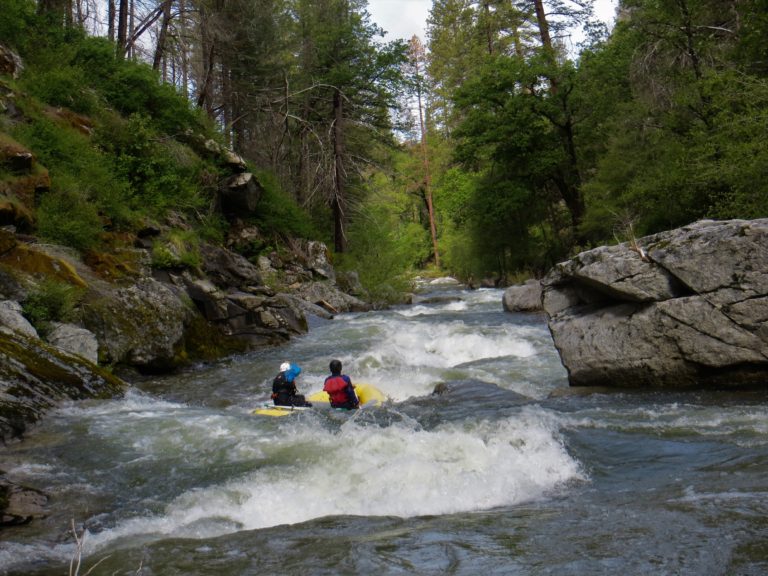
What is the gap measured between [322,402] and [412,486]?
3.98 metres

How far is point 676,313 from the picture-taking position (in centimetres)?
740

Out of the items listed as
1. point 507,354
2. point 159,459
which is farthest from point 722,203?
point 159,459

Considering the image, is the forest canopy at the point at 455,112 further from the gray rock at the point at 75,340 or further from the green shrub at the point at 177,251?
the gray rock at the point at 75,340

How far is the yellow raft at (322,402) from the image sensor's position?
732cm

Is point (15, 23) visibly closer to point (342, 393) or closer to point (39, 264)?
point (39, 264)

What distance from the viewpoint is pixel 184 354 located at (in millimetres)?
11227

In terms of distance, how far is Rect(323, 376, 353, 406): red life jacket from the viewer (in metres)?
7.88

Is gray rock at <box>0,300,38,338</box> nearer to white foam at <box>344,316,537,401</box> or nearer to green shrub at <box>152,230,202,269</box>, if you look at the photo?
green shrub at <box>152,230,202,269</box>

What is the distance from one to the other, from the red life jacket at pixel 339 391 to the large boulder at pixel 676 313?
3.13 meters

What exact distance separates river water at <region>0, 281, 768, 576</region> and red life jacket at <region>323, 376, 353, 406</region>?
521 mm

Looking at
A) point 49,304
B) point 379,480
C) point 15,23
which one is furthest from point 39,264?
point 15,23

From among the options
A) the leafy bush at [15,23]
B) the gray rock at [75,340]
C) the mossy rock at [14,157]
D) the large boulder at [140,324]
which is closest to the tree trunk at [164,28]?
the leafy bush at [15,23]

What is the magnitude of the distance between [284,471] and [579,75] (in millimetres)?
20743

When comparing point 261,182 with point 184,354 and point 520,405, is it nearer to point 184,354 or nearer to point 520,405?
point 184,354
